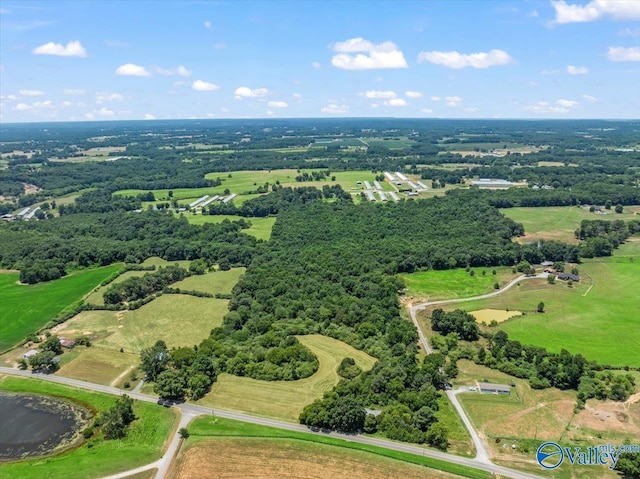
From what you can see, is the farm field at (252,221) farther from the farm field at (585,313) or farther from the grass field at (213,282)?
the farm field at (585,313)

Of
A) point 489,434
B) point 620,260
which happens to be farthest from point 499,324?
point 620,260

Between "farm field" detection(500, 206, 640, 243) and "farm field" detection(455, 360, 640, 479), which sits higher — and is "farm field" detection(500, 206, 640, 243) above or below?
above

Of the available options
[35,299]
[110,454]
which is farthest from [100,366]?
[35,299]

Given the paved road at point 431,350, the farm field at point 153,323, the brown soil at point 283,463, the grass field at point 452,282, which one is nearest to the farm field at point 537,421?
the paved road at point 431,350

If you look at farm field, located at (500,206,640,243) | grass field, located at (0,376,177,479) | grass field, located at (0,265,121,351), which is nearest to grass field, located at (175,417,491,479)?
grass field, located at (0,376,177,479)

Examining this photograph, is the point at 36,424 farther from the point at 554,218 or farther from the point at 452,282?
the point at 554,218

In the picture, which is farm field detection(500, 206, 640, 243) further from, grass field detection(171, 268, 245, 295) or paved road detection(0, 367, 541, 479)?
paved road detection(0, 367, 541, 479)
